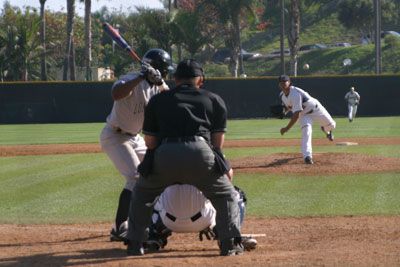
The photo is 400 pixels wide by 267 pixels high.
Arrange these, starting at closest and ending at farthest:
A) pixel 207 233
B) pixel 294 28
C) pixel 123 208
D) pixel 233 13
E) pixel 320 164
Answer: pixel 207 233
pixel 123 208
pixel 320 164
pixel 294 28
pixel 233 13

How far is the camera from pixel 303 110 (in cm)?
1731

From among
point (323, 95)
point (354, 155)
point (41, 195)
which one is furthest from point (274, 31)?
point (41, 195)

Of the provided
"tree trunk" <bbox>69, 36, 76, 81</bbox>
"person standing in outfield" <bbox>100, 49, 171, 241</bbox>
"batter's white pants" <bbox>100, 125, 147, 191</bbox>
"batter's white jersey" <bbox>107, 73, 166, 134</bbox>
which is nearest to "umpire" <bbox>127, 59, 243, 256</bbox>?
"person standing in outfield" <bbox>100, 49, 171, 241</bbox>

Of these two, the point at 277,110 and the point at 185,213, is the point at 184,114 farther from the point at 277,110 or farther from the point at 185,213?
the point at 277,110

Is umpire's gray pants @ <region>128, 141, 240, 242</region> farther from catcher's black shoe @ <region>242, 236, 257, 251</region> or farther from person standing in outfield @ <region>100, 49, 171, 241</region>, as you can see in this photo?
person standing in outfield @ <region>100, 49, 171, 241</region>

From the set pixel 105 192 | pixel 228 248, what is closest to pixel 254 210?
pixel 105 192

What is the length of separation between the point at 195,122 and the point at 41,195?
236 inches

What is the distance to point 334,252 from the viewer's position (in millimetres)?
7770

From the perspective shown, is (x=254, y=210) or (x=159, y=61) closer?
(x=159, y=61)

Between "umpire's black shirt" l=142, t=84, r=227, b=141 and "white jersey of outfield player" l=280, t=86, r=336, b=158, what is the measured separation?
922 cm

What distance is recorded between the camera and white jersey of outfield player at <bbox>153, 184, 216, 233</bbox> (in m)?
7.94

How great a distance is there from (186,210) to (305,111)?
9.67 m

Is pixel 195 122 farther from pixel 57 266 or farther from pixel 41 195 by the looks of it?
pixel 41 195

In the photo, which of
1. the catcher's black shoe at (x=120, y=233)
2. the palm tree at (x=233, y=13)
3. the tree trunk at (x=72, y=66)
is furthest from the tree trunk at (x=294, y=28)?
the catcher's black shoe at (x=120, y=233)
